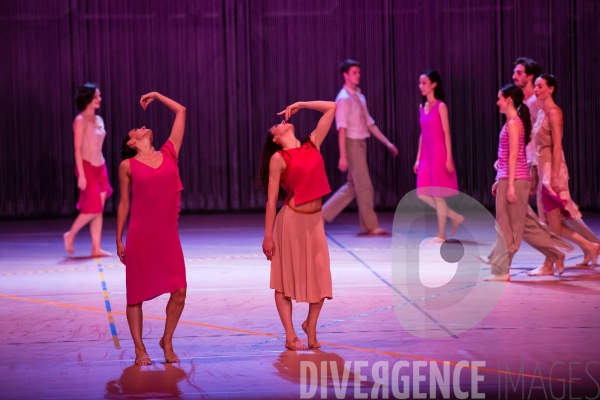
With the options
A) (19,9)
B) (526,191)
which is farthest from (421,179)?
(19,9)

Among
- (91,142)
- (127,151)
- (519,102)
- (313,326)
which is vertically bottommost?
(313,326)

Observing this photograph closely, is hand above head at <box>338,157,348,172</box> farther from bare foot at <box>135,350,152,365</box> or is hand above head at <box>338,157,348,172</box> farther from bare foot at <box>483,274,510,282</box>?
bare foot at <box>135,350,152,365</box>

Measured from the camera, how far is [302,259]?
515 centimetres

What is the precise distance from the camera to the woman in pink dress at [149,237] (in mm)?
4859

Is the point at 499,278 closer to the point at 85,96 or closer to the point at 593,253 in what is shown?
the point at 593,253

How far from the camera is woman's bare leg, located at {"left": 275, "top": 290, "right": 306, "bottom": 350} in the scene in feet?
16.8

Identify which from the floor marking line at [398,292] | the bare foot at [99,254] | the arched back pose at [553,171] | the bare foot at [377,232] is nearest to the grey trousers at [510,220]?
the arched back pose at [553,171]

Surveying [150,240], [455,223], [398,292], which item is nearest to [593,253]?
[398,292]

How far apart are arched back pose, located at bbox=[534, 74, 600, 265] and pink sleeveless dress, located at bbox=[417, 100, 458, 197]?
2018mm

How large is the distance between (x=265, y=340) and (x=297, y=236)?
0.71 metres

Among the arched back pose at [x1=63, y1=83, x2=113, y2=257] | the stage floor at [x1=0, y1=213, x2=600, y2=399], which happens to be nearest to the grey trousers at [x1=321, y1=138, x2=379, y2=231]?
the stage floor at [x1=0, y1=213, x2=600, y2=399]

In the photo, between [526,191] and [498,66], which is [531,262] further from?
[498,66]

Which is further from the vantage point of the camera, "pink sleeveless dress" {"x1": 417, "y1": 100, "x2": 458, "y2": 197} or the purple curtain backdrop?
the purple curtain backdrop

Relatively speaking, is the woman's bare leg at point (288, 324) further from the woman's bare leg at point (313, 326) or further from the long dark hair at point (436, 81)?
the long dark hair at point (436, 81)
